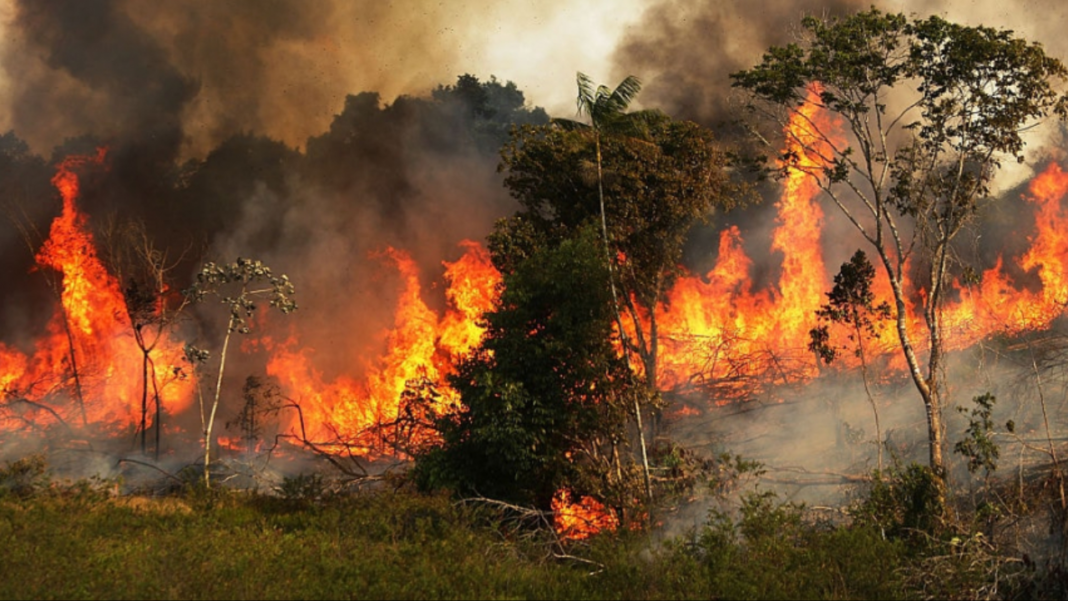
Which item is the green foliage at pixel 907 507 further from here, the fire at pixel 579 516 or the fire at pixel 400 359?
the fire at pixel 400 359

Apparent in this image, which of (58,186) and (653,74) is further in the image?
(653,74)

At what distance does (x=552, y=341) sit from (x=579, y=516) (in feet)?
12.1

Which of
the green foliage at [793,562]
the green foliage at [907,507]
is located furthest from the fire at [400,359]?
the green foliage at [793,562]

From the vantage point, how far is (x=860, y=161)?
120ft

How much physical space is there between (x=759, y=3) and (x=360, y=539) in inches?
1180

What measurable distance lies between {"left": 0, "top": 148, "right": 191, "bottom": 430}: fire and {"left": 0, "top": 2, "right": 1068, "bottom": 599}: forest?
0.41ft

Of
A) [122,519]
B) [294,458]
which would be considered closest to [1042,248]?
[294,458]

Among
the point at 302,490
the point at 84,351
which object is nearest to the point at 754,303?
the point at 302,490

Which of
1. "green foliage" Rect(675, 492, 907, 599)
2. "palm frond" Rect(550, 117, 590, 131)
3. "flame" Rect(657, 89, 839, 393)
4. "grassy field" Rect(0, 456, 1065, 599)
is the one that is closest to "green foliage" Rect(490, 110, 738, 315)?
"palm frond" Rect(550, 117, 590, 131)

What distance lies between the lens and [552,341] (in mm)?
19094

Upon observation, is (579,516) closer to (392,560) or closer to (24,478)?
(392,560)

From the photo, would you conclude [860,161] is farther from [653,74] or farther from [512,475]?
[512,475]

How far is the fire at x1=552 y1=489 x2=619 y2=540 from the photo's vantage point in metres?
18.7

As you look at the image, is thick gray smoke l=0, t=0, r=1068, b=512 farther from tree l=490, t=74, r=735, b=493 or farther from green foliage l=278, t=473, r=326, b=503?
green foliage l=278, t=473, r=326, b=503
